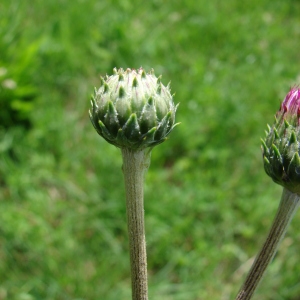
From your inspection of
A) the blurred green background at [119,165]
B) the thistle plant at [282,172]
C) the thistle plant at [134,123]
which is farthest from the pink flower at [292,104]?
the blurred green background at [119,165]

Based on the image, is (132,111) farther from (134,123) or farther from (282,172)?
(282,172)

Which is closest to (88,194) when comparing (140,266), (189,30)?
(140,266)

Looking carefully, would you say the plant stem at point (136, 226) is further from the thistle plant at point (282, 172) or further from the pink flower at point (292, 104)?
the pink flower at point (292, 104)

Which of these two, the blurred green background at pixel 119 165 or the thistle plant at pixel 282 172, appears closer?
the thistle plant at pixel 282 172

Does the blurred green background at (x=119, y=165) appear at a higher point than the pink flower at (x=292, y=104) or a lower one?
higher

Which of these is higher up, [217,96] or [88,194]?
[217,96]

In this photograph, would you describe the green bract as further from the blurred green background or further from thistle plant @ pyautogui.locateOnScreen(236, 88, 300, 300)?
Answer: the blurred green background

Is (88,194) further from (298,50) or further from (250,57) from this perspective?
(298,50)
